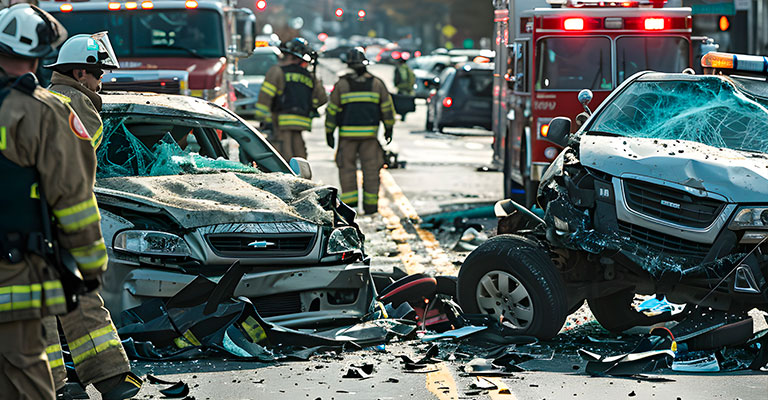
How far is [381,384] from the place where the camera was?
255 inches

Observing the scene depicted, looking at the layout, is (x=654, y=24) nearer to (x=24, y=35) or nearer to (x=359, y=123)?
(x=359, y=123)

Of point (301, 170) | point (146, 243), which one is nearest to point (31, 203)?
point (146, 243)

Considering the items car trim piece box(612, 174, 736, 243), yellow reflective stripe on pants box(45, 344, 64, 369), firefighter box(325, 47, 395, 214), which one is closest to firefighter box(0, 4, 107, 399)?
yellow reflective stripe on pants box(45, 344, 64, 369)

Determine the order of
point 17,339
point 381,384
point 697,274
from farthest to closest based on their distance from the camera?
point 697,274, point 381,384, point 17,339

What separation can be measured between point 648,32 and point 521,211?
20.0ft

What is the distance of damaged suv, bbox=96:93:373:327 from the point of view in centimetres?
701

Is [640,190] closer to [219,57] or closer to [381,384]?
[381,384]

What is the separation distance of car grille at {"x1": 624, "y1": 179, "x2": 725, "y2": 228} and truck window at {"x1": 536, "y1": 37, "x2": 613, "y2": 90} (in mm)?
6350

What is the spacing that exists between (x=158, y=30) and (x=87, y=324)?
36.6 feet

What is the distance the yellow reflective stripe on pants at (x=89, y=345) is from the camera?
18.6 feet

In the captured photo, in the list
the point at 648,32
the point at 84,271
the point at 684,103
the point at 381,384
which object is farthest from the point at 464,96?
the point at 84,271

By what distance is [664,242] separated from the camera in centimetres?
720

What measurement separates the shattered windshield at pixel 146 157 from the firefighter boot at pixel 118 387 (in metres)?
2.46

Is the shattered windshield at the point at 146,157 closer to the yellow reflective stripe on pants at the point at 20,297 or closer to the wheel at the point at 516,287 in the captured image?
the wheel at the point at 516,287
